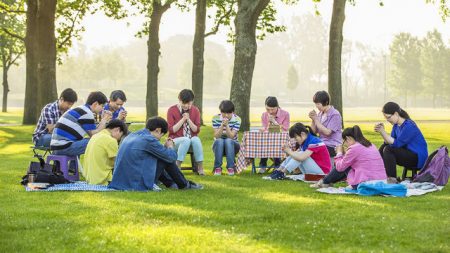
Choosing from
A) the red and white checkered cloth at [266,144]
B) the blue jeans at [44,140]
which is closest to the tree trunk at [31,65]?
the blue jeans at [44,140]

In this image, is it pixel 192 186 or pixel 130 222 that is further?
pixel 192 186

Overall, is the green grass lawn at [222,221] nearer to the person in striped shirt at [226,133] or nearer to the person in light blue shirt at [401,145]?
the person in light blue shirt at [401,145]

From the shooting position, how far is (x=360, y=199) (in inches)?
415

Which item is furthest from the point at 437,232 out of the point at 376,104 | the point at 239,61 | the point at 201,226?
the point at 376,104

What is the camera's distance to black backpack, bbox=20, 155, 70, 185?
1213 centimetres

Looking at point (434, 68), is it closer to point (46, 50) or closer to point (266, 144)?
point (46, 50)

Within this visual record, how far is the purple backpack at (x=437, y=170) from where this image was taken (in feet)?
40.4

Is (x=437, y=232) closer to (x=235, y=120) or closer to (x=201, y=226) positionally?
(x=201, y=226)

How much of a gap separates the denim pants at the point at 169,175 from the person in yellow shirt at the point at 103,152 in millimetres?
925

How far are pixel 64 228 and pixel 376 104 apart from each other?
519 feet

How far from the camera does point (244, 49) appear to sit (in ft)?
79.2

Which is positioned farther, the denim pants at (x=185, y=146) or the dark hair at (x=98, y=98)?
the denim pants at (x=185, y=146)

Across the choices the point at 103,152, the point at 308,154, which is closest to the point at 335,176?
the point at 308,154

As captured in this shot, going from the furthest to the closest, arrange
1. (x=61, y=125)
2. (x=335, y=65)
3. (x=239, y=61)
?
(x=335, y=65)
(x=239, y=61)
(x=61, y=125)
